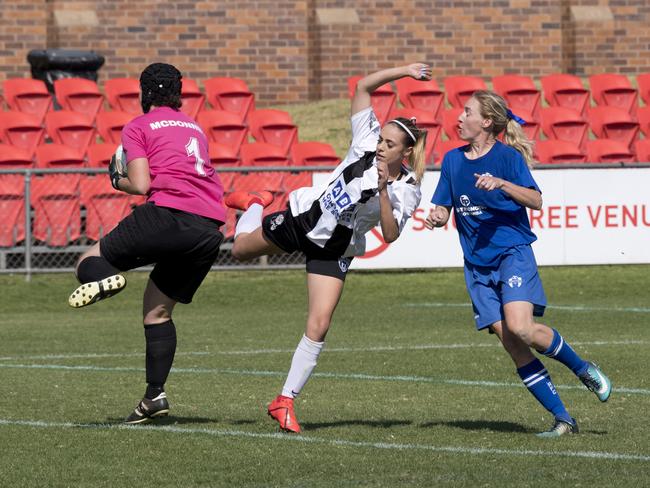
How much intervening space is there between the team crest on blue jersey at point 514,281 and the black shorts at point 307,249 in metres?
0.87

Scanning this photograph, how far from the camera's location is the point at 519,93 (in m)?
22.5

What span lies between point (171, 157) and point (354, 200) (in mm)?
1000

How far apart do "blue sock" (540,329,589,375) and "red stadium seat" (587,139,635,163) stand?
1271cm

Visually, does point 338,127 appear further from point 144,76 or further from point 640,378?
point 144,76

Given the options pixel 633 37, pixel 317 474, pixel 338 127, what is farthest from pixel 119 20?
pixel 317 474

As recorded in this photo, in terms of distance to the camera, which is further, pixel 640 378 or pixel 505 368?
pixel 505 368

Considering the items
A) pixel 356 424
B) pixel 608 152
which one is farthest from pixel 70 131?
pixel 356 424

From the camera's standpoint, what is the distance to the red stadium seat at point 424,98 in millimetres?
21953

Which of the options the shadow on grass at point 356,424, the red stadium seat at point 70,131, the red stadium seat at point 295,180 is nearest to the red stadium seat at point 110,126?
the red stadium seat at point 70,131

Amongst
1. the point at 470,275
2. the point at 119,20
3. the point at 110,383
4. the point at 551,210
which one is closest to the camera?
the point at 470,275

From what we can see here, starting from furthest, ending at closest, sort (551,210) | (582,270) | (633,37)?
(633,37) < (582,270) < (551,210)

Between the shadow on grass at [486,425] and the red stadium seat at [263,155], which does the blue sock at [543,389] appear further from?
the red stadium seat at [263,155]

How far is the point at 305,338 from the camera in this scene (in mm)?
7590

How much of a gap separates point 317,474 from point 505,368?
4.42 meters
